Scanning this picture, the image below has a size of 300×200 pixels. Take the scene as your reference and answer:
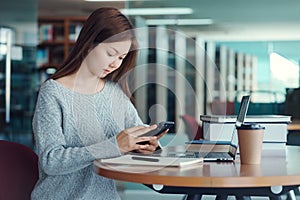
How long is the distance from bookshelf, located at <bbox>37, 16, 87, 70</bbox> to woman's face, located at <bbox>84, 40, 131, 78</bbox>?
19.6 ft

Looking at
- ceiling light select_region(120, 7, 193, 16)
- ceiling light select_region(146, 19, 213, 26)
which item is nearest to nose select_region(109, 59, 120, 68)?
ceiling light select_region(120, 7, 193, 16)

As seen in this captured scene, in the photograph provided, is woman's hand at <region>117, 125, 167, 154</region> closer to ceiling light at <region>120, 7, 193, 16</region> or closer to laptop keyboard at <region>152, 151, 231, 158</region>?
laptop keyboard at <region>152, 151, 231, 158</region>

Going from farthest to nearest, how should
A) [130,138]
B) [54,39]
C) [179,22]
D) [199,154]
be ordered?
[54,39] → [179,22] → [199,154] → [130,138]

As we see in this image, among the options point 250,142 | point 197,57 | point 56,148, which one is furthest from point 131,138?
point 197,57

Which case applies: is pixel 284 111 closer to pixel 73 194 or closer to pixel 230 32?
pixel 230 32

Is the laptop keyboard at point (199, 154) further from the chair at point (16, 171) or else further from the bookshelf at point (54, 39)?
the bookshelf at point (54, 39)

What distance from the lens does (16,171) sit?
2.00 m

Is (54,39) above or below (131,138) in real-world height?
above

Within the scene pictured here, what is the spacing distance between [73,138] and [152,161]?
29cm

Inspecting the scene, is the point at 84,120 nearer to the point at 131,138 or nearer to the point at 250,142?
the point at 131,138

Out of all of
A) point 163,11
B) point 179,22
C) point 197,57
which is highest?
point 163,11

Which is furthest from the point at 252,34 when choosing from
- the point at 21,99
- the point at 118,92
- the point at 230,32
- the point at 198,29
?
the point at 118,92

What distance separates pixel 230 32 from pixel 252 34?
0.25m

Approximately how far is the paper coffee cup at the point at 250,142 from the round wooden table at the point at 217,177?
0.03 meters
